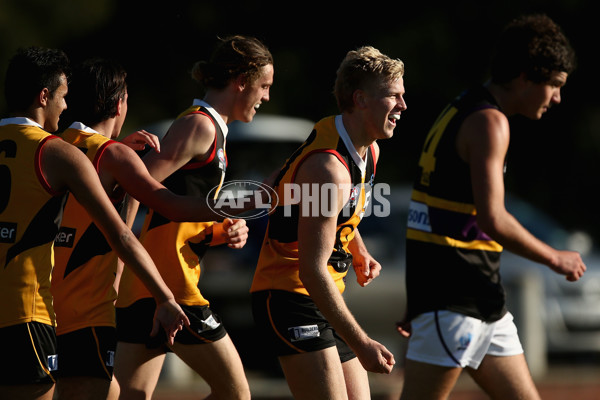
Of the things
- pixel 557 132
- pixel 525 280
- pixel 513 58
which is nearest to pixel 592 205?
pixel 557 132

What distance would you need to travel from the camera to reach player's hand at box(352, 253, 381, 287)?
5.85m

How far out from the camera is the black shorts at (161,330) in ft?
18.2

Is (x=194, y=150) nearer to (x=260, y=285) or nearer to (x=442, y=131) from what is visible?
(x=260, y=285)

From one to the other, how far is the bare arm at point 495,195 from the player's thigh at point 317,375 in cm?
102

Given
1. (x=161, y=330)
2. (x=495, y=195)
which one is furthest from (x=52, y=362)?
(x=495, y=195)

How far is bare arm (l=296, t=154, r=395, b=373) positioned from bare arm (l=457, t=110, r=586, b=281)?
67 cm

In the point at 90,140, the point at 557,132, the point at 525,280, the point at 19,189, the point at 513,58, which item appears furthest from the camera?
the point at 557,132

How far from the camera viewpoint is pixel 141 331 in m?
5.61

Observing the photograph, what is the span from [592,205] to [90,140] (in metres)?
17.1

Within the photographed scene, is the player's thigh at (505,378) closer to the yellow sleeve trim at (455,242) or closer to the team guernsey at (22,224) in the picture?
the yellow sleeve trim at (455,242)

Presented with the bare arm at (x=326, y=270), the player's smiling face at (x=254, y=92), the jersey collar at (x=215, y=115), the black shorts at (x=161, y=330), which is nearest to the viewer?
the bare arm at (x=326, y=270)

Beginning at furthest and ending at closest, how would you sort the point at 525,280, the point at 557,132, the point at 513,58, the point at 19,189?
1. the point at 557,132
2. the point at 525,280
3. the point at 513,58
4. the point at 19,189

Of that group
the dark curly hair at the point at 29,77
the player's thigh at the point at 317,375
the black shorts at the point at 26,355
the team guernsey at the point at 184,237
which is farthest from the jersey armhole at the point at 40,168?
the player's thigh at the point at 317,375

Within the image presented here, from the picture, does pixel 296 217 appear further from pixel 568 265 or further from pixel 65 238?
pixel 568 265
